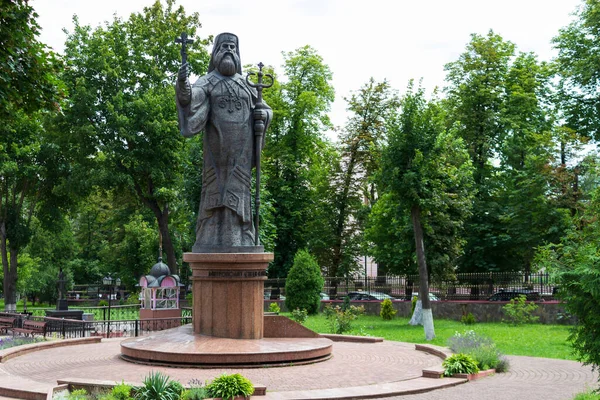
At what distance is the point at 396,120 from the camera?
2167 cm

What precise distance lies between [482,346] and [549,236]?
1917 cm

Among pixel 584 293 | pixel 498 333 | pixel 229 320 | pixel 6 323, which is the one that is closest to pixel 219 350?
→ pixel 229 320

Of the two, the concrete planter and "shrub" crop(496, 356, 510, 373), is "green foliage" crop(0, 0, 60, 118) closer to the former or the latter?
the concrete planter

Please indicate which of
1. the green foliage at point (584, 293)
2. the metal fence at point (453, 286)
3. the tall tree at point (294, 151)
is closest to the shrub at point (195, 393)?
the green foliage at point (584, 293)

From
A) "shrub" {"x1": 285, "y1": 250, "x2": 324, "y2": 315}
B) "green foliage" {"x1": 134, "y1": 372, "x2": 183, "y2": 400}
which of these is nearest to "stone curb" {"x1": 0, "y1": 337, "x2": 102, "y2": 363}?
"green foliage" {"x1": 134, "y1": 372, "x2": 183, "y2": 400}

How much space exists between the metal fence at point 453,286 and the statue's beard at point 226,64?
1519 cm

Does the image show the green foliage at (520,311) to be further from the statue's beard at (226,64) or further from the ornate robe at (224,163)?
the statue's beard at (226,64)

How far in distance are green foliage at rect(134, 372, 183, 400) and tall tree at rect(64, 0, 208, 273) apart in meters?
23.0

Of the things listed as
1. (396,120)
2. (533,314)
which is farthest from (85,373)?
(533,314)

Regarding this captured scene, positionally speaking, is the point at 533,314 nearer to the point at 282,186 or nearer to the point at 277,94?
the point at 282,186

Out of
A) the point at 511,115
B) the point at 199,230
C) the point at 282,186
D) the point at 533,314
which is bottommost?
the point at 533,314

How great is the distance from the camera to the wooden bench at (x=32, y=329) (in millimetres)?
20953

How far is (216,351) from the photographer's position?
1177cm

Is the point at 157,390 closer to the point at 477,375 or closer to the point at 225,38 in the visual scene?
the point at 477,375
